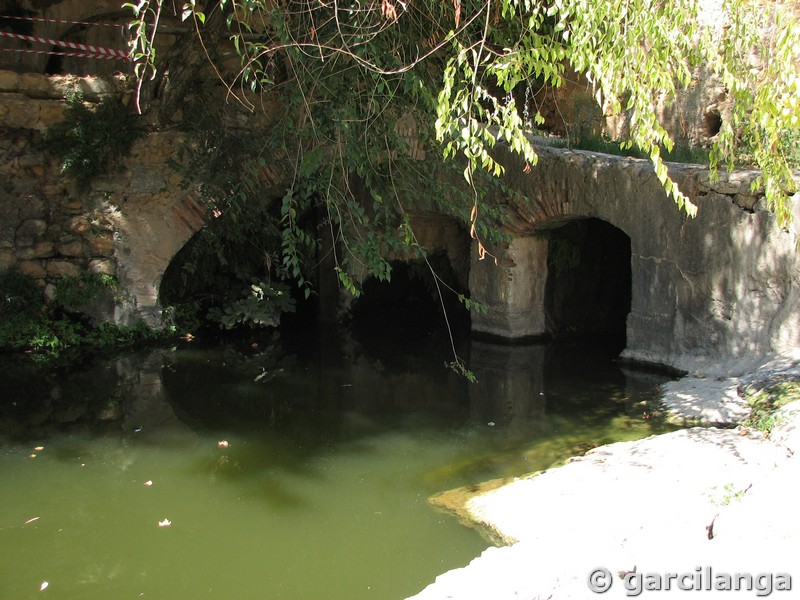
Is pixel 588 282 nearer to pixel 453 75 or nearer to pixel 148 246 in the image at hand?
pixel 148 246

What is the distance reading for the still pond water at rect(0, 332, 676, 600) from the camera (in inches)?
182

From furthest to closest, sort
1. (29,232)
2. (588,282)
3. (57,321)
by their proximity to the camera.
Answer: (588,282) < (57,321) < (29,232)

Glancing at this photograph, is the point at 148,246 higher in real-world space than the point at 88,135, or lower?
lower

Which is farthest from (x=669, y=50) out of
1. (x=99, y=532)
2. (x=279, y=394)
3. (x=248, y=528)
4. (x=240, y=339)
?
(x=240, y=339)

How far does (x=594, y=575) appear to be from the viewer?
3168 millimetres

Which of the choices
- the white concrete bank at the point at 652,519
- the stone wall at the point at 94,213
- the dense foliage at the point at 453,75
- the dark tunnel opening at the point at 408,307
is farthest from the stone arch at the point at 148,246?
the white concrete bank at the point at 652,519

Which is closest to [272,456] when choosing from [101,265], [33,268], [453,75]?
[453,75]

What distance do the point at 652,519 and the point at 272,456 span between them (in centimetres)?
285

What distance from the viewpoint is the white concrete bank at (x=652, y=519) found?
10.1 feet

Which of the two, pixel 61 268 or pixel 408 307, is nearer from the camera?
pixel 61 268

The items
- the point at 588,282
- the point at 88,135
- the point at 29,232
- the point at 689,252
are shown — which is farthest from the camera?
the point at 588,282

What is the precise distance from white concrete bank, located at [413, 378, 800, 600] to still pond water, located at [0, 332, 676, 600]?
1.50ft

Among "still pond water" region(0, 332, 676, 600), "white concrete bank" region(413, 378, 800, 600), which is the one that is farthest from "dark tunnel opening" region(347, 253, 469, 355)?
"white concrete bank" region(413, 378, 800, 600)

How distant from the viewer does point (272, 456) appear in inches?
246
